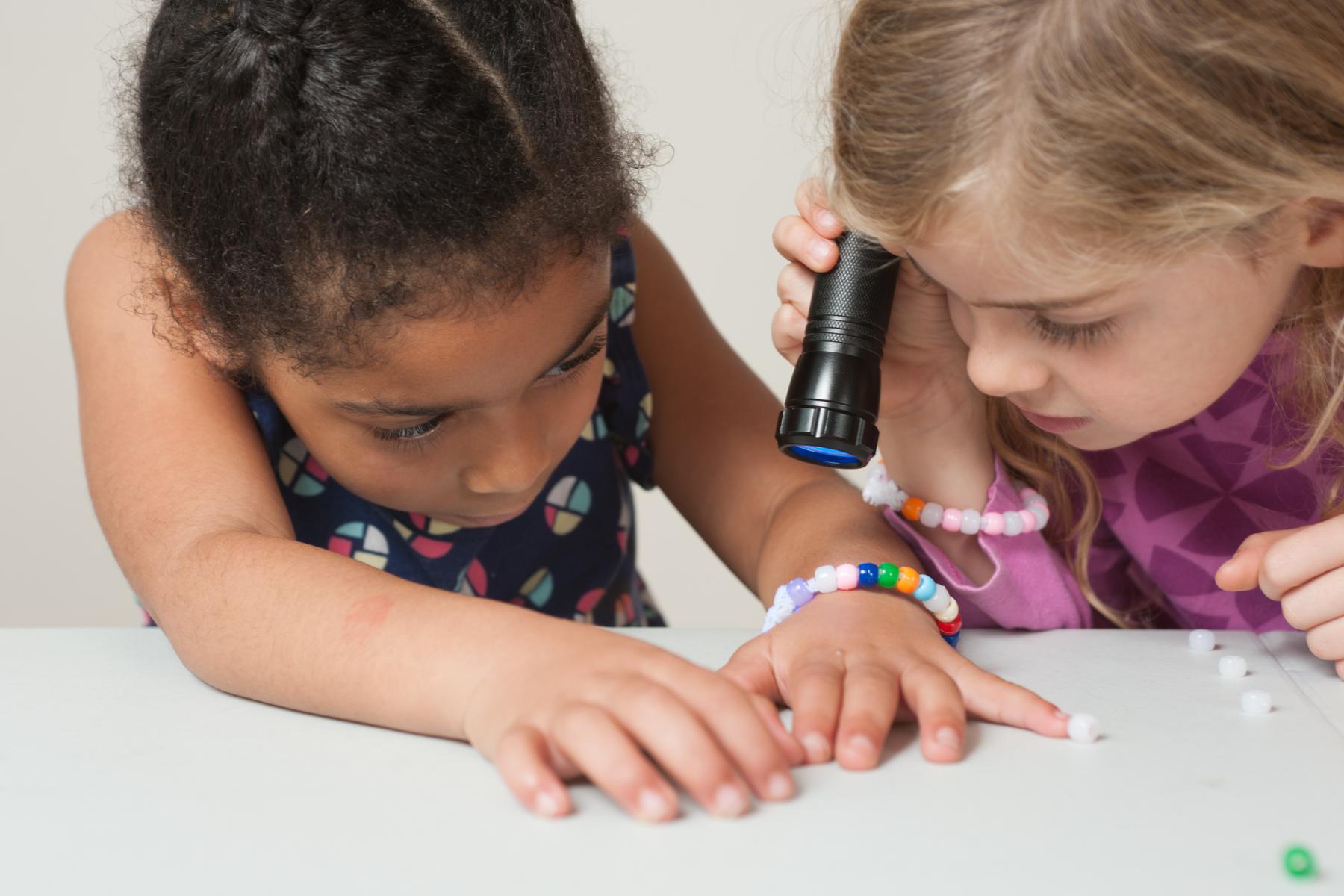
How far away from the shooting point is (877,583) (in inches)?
29.3

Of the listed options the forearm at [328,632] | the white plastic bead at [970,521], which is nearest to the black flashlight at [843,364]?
the white plastic bead at [970,521]

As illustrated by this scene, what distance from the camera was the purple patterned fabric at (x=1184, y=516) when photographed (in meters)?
0.87

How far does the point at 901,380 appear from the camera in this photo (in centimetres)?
91

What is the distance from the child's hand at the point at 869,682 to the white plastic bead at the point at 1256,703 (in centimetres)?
10

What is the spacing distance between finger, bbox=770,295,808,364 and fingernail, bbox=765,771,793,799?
13.8 inches

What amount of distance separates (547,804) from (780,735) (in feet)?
0.34

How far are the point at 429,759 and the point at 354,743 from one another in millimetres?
41

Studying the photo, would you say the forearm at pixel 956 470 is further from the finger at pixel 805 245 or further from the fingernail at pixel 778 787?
the fingernail at pixel 778 787

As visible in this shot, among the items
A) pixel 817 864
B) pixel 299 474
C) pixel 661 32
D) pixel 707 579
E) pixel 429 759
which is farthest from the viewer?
pixel 707 579

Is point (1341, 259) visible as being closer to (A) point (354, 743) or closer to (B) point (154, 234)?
(A) point (354, 743)

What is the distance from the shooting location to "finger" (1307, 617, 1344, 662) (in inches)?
26.7

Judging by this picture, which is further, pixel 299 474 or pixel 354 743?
pixel 299 474

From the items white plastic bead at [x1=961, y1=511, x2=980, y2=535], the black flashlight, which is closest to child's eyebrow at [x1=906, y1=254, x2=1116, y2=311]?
the black flashlight

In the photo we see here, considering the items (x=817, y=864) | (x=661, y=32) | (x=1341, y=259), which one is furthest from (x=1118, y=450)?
(x=661, y=32)
